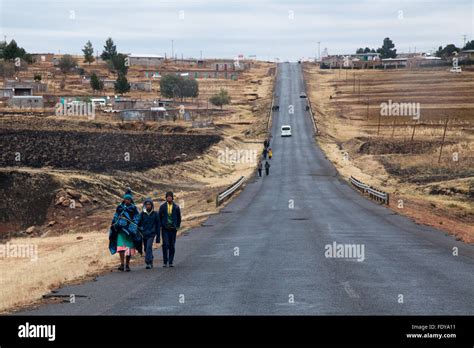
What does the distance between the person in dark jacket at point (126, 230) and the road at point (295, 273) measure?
611 millimetres

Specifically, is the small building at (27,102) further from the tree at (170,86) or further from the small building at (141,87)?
the small building at (141,87)

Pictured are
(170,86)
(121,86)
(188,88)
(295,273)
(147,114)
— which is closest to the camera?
(295,273)

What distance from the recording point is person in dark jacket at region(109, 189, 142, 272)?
2012cm

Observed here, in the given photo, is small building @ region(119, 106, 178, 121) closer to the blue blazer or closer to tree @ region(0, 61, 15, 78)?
tree @ region(0, 61, 15, 78)

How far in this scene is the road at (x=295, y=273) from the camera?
15.0 metres

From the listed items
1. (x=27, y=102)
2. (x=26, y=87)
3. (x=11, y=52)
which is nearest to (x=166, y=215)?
(x=27, y=102)

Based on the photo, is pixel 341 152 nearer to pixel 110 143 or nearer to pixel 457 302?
pixel 110 143

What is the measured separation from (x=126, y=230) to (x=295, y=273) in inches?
160

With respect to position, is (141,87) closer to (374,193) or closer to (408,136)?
(408,136)

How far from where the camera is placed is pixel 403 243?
2691 centimetres

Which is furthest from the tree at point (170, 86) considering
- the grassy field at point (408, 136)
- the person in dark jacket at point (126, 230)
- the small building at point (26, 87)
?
the person in dark jacket at point (126, 230)

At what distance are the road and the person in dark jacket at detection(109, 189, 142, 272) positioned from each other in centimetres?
61

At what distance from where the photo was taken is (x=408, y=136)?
9800cm

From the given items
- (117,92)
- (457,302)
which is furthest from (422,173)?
(117,92)
